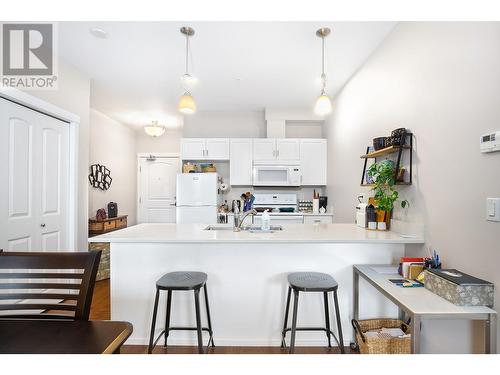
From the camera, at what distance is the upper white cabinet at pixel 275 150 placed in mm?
4312

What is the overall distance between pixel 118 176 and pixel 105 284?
99.6 inches

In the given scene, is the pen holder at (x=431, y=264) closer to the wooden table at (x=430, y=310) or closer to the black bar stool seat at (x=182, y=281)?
the wooden table at (x=430, y=310)

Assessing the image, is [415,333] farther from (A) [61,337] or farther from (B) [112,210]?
(B) [112,210]

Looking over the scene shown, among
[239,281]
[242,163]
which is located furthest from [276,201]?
[239,281]

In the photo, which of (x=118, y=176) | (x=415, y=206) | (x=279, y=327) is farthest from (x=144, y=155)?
(x=415, y=206)

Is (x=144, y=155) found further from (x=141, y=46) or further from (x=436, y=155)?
(x=436, y=155)

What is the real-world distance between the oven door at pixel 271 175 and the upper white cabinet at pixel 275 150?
0.53ft

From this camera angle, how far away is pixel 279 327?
6.68ft

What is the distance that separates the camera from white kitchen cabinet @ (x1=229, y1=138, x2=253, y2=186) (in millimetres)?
4320

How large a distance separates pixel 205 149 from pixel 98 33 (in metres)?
2.26

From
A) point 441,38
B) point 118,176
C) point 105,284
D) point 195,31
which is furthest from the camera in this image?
point 118,176

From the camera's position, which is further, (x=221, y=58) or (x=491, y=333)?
(x=221, y=58)

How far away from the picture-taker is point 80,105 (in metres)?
3.03

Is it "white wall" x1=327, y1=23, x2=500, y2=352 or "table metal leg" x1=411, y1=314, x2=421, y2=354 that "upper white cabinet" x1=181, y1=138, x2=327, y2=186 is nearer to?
"white wall" x1=327, y1=23, x2=500, y2=352
